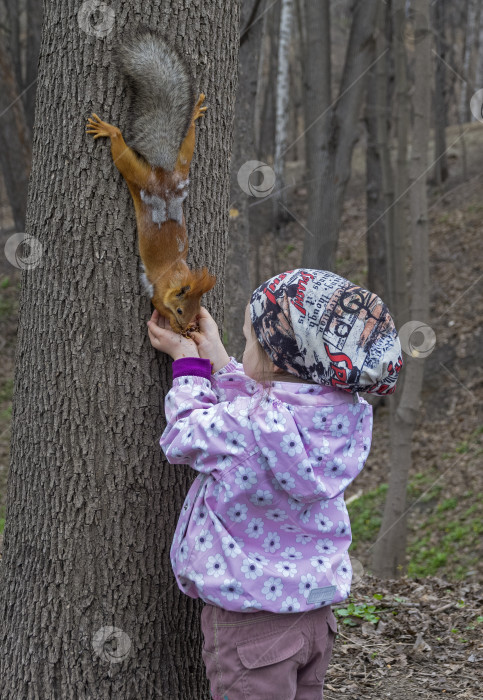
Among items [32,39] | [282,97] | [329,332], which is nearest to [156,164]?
[329,332]

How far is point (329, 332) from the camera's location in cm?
204

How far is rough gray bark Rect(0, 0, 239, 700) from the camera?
2410mm

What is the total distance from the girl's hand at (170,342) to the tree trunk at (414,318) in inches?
183

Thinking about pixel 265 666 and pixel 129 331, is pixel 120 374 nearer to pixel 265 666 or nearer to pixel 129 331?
pixel 129 331

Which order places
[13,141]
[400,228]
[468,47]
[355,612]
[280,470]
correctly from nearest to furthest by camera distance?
[280,470], [355,612], [400,228], [13,141], [468,47]

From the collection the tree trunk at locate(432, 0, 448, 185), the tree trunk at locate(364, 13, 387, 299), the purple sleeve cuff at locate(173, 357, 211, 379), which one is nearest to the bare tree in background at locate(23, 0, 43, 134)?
the tree trunk at locate(364, 13, 387, 299)

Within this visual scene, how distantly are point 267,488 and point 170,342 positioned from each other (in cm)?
58

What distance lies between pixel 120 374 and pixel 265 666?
1.02 metres

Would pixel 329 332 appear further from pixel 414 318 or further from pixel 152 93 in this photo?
pixel 414 318

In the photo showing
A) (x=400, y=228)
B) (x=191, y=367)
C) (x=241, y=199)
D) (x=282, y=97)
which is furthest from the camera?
(x=282, y=97)

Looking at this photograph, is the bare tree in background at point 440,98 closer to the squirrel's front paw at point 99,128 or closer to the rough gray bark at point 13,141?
the rough gray bark at point 13,141

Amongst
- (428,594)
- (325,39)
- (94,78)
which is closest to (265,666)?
(94,78)

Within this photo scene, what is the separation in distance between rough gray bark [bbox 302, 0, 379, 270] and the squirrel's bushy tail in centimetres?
617

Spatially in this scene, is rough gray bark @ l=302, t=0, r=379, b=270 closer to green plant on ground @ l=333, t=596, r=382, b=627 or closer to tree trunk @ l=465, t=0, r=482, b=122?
green plant on ground @ l=333, t=596, r=382, b=627
